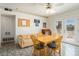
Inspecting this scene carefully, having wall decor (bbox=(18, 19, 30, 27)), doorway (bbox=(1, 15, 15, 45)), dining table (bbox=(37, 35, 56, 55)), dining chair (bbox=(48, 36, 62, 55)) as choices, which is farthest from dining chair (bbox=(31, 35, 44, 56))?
doorway (bbox=(1, 15, 15, 45))

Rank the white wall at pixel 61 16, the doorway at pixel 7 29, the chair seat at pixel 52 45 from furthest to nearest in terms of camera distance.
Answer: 1. the chair seat at pixel 52 45
2. the doorway at pixel 7 29
3. the white wall at pixel 61 16

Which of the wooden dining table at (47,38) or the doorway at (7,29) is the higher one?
the doorway at (7,29)

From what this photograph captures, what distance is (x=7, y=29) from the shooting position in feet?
8.36

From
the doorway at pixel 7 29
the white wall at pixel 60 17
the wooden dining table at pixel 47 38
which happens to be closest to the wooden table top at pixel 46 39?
the wooden dining table at pixel 47 38

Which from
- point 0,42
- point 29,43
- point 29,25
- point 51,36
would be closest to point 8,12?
point 29,25

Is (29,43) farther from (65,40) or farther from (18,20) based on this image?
(65,40)

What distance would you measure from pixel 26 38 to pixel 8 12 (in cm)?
83

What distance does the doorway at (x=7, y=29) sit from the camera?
101 inches

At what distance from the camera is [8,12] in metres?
2.69

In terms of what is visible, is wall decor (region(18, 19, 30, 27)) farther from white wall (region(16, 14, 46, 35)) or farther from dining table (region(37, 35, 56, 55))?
dining table (region(37, 35, 56, 55))

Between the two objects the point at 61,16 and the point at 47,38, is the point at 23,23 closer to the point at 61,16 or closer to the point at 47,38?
the point at 47,38

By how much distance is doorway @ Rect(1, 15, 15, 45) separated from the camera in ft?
8.39

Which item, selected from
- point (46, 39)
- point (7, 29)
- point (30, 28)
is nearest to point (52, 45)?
point (46, 39)

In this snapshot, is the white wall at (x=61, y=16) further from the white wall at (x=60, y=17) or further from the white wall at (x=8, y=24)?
the white wall at (x=8, y=24)
